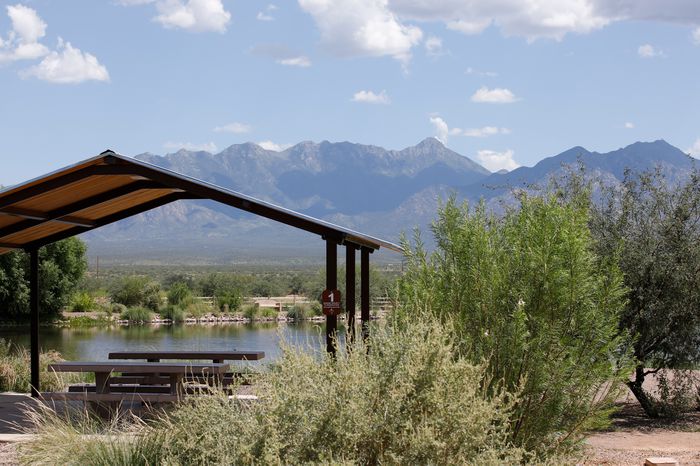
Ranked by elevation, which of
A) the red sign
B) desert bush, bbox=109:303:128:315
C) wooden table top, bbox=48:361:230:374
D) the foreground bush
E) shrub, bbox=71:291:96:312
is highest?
the red sign

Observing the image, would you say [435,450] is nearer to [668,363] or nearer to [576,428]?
[576,428]

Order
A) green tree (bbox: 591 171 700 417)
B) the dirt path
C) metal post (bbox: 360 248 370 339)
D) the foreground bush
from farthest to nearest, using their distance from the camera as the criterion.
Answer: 1. metal post (bbox: 360 248 370 339)
2. green tree (bbox: 591 171 700 417)
3. the dirt path
4. the foreground bush

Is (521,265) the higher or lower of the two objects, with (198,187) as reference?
lower

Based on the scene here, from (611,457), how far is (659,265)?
4257mm

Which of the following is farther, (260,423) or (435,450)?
(260,423)

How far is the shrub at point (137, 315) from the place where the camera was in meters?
51.0

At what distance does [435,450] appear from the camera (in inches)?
215

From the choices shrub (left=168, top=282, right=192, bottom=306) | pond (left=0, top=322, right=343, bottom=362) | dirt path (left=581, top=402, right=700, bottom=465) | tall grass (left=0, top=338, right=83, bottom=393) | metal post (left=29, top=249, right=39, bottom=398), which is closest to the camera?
dirt path (left=581, top=402, right=700, bottom=465)

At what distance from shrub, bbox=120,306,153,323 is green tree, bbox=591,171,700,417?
3980 centimetres

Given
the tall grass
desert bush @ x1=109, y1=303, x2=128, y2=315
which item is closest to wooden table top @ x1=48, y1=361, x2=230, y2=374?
the tall grass

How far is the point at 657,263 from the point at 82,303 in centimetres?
4319

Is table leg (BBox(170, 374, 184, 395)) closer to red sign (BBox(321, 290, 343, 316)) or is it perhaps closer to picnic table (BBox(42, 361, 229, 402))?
picnic table (BBox(42, 361, 229, 402))

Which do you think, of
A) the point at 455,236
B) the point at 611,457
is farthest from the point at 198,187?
the point at 611,457

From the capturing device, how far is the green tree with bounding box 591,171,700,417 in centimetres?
1330
